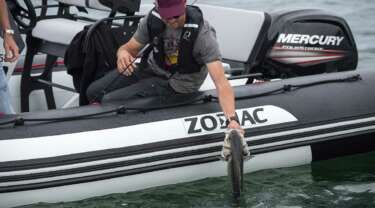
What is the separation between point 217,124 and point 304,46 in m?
1.04

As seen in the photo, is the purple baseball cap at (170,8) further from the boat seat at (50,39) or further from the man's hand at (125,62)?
the boat seat at (50,39)

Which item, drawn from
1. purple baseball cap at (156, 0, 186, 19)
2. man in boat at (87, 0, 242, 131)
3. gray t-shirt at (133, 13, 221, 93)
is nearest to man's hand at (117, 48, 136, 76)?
man in boat at (87, 0, 242, 131)

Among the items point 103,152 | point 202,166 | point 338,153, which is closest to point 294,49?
point 338,153

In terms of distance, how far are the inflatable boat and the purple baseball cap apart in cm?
59

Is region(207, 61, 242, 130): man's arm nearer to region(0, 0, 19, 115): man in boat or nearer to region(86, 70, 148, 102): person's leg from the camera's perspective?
region(86, 70, 148, 102): person's leg

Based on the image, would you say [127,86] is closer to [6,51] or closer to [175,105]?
[175,105]

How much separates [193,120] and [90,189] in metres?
0.72

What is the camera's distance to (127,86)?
5.97 m

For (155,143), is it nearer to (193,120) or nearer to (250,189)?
(193,120)

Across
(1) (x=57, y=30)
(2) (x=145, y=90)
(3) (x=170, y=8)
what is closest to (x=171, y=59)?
(2) (x=145, y=90)

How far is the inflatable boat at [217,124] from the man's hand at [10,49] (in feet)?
1.08

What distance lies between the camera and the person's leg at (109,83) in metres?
5.95

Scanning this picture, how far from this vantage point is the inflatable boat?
538 centimetres

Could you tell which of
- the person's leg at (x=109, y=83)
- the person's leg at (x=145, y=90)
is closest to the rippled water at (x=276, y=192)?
the person's leg at (x=145, y=90)
